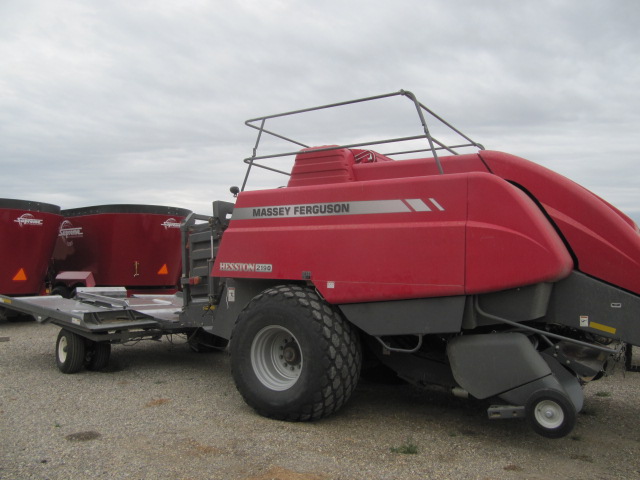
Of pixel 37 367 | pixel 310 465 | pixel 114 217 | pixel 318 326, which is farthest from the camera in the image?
pixel 114 217

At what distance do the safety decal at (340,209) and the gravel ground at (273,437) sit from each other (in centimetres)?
166

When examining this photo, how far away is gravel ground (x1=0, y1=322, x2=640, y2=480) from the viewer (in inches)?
140

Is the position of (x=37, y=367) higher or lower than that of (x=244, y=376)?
lower

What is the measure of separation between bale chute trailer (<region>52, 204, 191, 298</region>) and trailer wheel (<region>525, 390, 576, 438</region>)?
8.84 m

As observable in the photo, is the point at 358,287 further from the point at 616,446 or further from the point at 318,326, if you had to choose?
the point at 616,446

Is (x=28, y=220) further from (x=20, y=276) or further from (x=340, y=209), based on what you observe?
(x=340, y=209)

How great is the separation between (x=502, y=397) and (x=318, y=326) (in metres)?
1.41

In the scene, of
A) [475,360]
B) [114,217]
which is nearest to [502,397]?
[475,360]

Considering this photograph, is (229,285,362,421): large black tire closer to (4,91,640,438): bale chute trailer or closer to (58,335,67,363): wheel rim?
(4,91,640,438): bale chute trailer

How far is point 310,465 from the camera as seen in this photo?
362cm

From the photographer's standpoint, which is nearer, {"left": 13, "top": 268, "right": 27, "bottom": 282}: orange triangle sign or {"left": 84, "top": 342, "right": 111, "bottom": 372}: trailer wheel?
{"left": 84, "top": 342, "right": 111, "bottom": 372}: trailer wheel

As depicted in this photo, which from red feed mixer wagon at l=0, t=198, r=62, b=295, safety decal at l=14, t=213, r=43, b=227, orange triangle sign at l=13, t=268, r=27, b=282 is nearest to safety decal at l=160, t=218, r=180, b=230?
red feed mixer wagon at l=0, t=198, r=62, b=295

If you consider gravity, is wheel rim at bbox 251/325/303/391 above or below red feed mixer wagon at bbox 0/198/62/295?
below

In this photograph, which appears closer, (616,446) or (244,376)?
(616,446)
